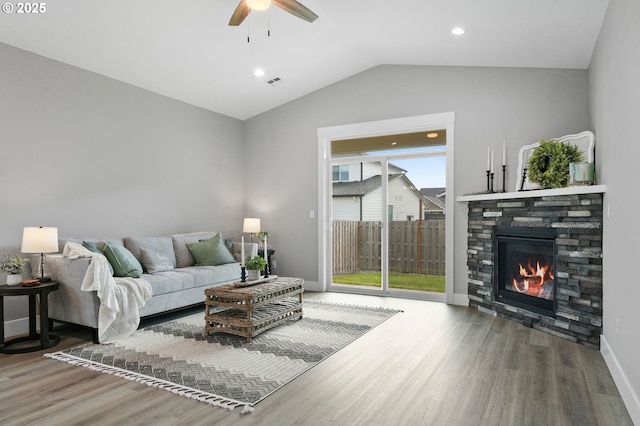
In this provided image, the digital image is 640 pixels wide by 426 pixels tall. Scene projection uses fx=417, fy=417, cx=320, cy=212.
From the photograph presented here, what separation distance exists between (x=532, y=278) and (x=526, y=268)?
143 millimetres

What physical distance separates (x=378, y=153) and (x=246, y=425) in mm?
4583

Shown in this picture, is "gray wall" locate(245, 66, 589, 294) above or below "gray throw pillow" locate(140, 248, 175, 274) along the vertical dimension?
above

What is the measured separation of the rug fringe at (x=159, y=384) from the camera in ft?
8.25

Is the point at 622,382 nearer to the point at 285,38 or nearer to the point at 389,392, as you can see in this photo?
the point at 389,392

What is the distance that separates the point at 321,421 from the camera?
231 cm

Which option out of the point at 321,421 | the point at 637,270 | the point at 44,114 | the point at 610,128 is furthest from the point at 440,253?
the point at 44,114

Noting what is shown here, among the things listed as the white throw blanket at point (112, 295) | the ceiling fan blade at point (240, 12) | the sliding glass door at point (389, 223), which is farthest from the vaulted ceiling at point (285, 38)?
the white throw blanket at point (112, 295)

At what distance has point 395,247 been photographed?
600 cm

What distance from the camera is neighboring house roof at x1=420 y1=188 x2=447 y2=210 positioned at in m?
5.61

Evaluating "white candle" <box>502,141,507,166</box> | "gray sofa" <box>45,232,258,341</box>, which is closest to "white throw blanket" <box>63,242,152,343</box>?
"gray sofa" <box>45,232,258,341</box>

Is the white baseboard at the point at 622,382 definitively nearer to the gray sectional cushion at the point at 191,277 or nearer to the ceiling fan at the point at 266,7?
the ceiling fan at the point at 266,7

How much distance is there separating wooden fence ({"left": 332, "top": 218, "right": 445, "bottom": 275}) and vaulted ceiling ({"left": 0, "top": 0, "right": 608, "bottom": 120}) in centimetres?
222

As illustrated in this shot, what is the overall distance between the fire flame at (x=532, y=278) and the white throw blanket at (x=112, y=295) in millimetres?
3887

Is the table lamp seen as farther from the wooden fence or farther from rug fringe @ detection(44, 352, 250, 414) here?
the wooden fence
